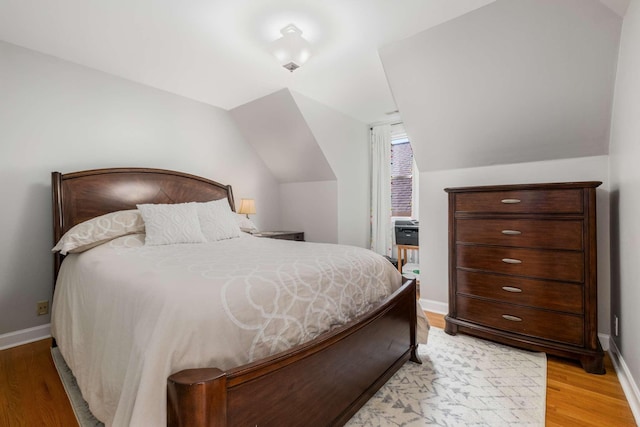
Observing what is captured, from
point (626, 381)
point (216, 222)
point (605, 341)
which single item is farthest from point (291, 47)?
point (605, 341)

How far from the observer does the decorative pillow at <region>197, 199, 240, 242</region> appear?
8.42 feet

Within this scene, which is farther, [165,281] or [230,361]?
[165,281]

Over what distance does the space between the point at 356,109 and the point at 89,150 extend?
9.12 feet

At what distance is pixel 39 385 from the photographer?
1.75 metres

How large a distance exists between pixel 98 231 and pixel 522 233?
9.73ft

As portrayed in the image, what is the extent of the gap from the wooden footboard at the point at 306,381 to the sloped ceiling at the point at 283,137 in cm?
231

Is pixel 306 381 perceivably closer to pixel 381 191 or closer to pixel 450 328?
pixel 450 328

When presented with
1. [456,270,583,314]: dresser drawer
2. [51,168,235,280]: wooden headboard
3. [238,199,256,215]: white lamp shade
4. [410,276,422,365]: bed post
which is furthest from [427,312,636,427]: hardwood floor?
[51,168,235,280]: wooden headboard

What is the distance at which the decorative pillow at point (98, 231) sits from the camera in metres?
2.01

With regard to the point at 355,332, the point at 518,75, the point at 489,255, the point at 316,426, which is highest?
the point at 518,75

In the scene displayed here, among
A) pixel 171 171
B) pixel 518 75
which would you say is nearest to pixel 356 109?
pixel 518 75

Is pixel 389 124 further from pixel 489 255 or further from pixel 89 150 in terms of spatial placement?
pixel 89 150

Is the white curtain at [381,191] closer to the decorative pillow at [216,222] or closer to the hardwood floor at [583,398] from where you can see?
the decorative pillow at [216,222]

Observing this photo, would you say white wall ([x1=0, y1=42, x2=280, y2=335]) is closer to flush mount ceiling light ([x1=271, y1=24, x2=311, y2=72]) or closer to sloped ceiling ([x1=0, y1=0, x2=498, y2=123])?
sloped ceiling ([x1=0, y1=0, x2=498, y2=123])
